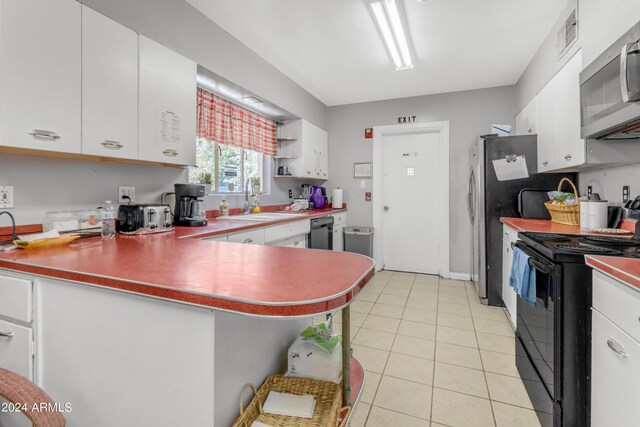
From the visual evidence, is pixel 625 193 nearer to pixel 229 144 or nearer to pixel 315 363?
pixel 315 363

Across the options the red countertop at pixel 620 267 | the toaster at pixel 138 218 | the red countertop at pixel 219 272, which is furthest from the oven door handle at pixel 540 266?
the toaster at pixel 138 218

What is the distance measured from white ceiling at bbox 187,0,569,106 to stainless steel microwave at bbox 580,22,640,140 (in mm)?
918

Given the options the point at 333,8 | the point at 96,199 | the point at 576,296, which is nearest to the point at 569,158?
the point at 576,296

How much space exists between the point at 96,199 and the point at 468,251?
13.1ft

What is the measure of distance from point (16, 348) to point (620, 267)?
2.11 m

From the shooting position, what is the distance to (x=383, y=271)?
4.46 meters

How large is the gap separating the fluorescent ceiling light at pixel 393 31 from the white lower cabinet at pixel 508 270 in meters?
1.89

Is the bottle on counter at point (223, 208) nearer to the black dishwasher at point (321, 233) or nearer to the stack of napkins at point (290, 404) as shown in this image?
the black dishwasher at point (321, 233)

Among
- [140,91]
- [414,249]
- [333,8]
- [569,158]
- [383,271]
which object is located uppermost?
[333,8]

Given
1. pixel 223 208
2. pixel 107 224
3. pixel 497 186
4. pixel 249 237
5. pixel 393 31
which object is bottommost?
pixel 249 237

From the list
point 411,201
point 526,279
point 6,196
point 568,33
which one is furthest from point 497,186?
point 6,196

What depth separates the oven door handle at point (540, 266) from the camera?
4.37 ft

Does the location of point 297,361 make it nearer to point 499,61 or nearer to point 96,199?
point 96,199

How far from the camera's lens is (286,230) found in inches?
114
